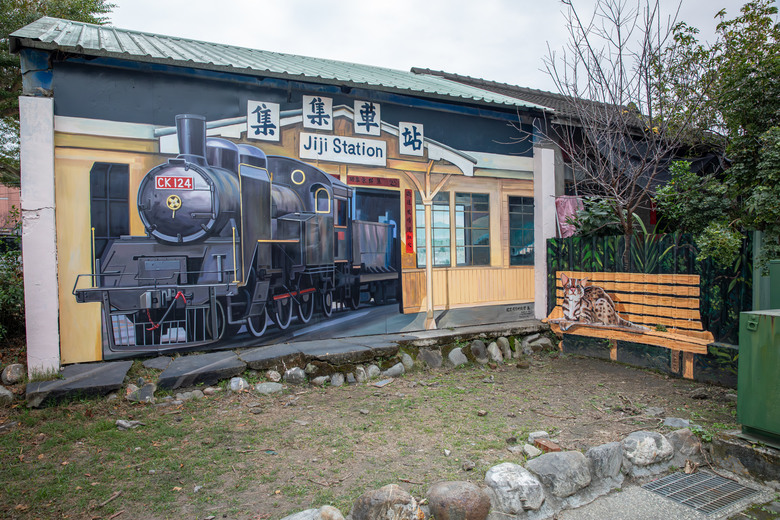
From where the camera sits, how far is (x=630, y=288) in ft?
21.8

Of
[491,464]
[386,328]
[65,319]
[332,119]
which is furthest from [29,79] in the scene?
[491,464]

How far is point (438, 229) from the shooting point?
7.66 m

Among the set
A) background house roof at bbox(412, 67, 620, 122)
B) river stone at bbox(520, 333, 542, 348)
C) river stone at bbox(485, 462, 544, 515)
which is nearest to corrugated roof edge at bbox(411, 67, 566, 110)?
background house roof at bbox(412, 67, 620, 122)

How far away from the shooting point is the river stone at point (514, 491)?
305 centimetres

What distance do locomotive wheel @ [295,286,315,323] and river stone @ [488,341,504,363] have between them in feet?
9.15

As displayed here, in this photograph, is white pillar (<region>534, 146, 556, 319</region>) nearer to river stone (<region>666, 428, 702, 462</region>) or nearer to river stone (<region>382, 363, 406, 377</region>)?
river stone (<region>382, 363, 406, 377</region>)

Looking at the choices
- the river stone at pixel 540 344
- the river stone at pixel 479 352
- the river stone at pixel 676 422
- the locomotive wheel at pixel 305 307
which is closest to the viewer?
the river stone at pixel 676 422

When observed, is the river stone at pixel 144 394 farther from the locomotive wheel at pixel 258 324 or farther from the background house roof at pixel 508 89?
the background house roof at pixel 508 89

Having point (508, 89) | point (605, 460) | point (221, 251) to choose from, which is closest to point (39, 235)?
point (221, 251)

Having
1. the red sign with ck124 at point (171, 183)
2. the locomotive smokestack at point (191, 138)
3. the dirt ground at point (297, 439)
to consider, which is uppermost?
the locomotive smokestack at point (191, 138)

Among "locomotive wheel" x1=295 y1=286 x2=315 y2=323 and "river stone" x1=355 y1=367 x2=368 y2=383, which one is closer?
"river stone" x1=355 y1=367 x2=368 y2=383

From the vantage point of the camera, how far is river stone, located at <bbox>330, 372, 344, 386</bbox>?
588 centimetres

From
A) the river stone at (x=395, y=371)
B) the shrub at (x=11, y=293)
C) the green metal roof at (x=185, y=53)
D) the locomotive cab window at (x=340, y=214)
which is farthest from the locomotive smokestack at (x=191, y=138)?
the river stone at (x=395, y=371)

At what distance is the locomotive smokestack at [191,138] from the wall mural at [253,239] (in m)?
0.01
